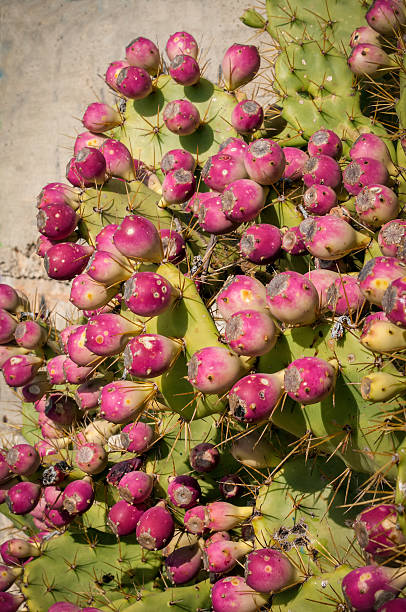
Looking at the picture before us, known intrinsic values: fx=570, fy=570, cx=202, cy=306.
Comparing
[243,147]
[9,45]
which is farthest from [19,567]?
[9,45]

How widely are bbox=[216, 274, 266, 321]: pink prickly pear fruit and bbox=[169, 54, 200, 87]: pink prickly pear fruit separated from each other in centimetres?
106

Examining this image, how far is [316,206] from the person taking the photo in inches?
69.0

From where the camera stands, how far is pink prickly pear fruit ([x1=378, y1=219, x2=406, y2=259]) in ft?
4.77

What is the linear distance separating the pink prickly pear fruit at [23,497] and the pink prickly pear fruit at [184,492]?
0.57 m

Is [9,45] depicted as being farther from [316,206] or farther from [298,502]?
[298,502]

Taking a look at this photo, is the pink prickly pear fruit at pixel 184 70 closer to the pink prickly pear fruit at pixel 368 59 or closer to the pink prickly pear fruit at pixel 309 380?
the pink prickly pear fruit at pixel 368 59

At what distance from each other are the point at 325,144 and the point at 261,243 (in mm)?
472

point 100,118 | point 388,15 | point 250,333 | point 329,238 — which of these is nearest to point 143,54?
point 100,118

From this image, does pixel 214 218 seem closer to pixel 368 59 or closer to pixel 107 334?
pixel 107 334

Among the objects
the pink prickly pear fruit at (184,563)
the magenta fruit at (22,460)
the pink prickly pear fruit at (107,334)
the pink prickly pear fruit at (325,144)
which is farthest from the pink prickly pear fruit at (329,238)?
the magenta fruit at (22,460)

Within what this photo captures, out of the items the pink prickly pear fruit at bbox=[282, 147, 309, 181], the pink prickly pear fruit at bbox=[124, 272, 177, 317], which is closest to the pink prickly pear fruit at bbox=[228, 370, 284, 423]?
the pink prickly pear fruit at bbox=[124, 272, 177, 317]

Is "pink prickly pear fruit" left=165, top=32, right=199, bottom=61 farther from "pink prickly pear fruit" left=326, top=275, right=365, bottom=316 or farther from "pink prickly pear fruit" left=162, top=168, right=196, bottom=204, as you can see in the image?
"pink prickly pear fruit" left=326, top=275, right=365, bottom=316

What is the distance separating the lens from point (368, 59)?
6.25 feet

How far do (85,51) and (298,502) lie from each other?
3.16 meters
